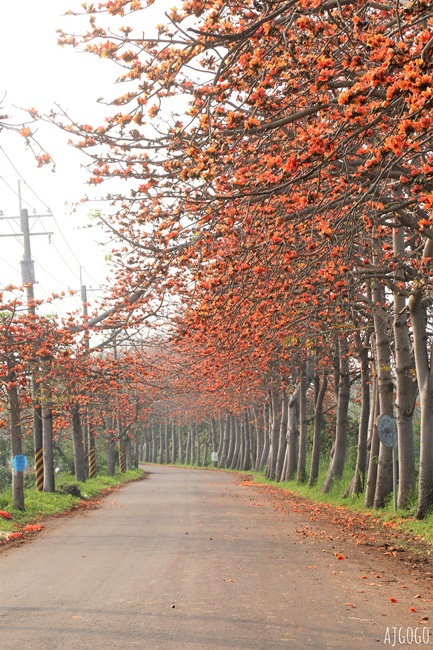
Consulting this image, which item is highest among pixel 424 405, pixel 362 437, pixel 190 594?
pixel 424 405

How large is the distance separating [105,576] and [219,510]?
1060 cm

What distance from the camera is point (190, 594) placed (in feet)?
27.9

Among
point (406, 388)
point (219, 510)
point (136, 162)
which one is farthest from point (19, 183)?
point (136, 162)

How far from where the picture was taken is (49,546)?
43.5ft

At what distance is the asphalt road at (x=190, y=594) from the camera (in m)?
6.61

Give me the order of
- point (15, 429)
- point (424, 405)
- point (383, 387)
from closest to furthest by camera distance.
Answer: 1. point (424, 405)
2. point (383, 387)
3. point (15, 429)

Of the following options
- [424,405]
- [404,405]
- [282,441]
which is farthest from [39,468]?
[424,405]

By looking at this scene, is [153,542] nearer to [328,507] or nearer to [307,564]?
[307,564]

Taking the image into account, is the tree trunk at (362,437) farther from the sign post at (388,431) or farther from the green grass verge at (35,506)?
the green grass verge at (35,506)

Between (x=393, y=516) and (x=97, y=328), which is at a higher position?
(x=97, y=328)

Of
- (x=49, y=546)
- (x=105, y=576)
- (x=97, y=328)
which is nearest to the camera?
(x=105, y=576)

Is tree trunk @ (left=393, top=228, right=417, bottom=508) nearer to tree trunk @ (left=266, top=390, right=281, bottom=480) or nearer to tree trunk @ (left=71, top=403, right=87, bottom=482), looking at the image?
tree trunk @ (left=71, top=403, right=87, bottom=482)

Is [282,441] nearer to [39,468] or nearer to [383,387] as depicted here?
[39,468]

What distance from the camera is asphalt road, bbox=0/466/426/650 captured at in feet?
21.7
